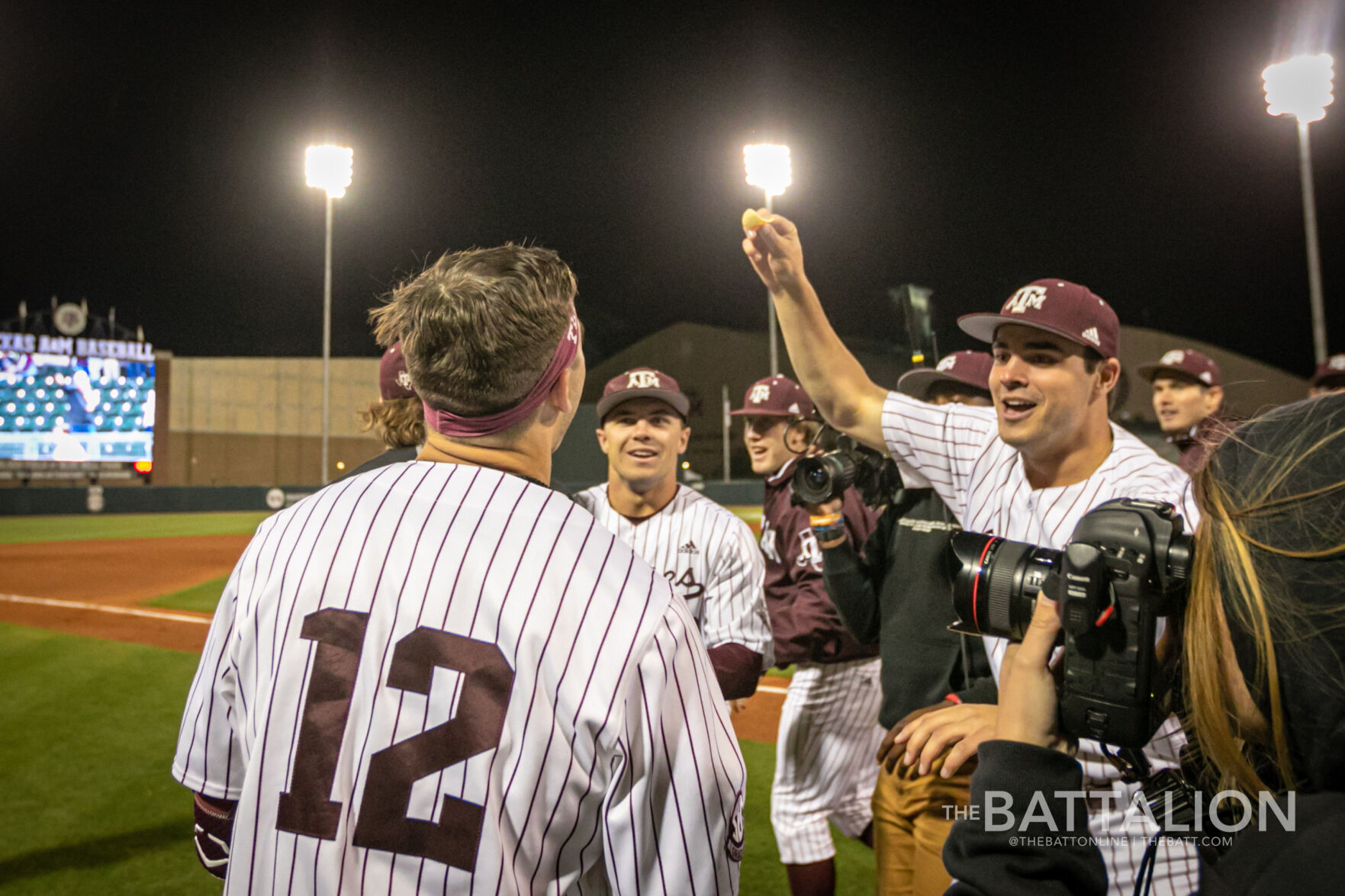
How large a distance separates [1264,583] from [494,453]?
3.22 ft

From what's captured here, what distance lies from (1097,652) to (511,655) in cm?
79

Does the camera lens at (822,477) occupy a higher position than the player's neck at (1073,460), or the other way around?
the player's neck at (1073,460)

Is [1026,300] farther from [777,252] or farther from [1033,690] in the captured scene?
[1033,690]

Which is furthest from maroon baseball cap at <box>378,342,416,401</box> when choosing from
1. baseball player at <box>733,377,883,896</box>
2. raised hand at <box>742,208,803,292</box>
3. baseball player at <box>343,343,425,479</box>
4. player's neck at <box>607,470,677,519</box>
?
baseball player at <box>733,377,883,896</box>

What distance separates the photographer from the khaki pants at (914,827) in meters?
1.72

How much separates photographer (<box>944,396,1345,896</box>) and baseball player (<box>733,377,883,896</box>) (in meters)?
2.11

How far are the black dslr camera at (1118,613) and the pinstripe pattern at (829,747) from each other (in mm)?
2287

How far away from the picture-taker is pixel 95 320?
30922 mm

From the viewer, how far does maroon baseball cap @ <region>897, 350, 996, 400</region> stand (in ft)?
11.9

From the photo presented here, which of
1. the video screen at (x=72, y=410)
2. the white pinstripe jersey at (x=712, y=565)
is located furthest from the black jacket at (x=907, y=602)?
the video screen at (x=72, y=410)

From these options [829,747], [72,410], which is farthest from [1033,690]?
[72,410]

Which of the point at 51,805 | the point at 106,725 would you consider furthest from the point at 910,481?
the point at 106,725

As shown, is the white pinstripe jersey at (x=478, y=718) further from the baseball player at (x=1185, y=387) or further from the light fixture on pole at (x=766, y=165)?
the light fixture on pole at (x=766, y=165)

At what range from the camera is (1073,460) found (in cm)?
216
